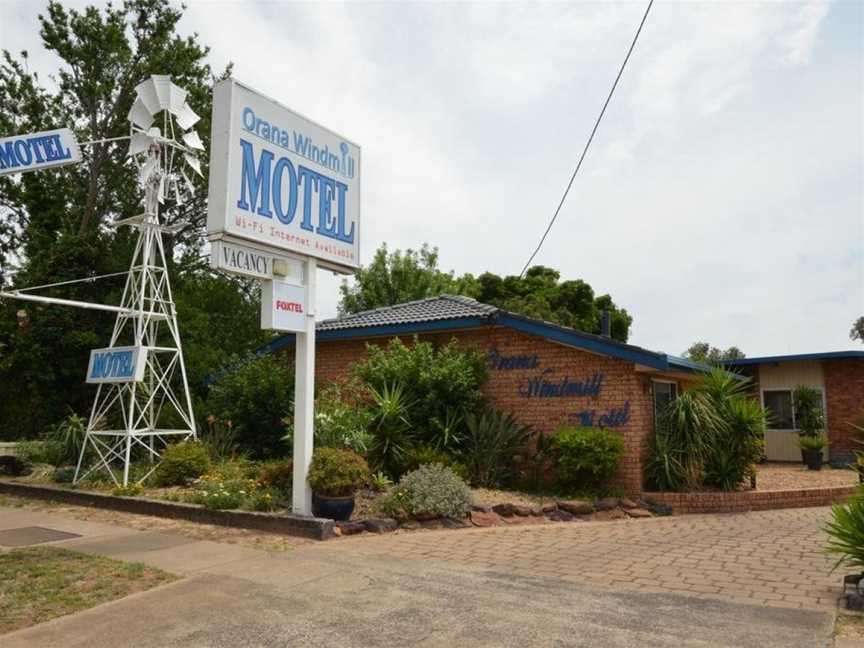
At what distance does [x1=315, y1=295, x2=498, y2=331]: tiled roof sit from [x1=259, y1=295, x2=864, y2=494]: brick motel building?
0.03 metres

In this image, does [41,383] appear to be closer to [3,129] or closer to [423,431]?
[3,129]

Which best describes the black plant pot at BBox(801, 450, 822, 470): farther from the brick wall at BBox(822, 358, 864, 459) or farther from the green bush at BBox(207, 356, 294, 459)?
the green bush at BBox(207, 356, 294, 459)

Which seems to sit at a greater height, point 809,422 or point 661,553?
point 809,422

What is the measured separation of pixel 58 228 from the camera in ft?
80.8

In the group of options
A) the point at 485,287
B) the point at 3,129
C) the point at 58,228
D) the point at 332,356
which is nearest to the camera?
the point at 332,356

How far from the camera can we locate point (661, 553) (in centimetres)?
770

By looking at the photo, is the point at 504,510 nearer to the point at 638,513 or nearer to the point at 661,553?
the point at 638,513

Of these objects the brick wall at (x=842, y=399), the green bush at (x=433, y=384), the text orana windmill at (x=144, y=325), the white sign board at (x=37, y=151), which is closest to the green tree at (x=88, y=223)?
the text orana windmill at (x=144, y=325)

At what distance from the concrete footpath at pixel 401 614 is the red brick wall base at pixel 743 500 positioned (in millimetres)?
5465

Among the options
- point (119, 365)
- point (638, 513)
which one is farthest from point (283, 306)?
point (638, 513)

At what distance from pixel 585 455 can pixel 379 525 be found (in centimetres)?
392

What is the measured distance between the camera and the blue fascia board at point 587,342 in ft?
36.6

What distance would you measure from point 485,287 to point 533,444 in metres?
25.0

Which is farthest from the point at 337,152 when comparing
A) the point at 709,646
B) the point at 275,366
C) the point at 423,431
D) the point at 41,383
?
the point at 41,383
